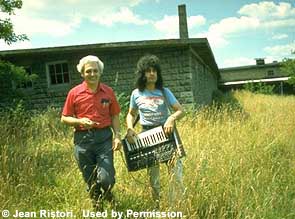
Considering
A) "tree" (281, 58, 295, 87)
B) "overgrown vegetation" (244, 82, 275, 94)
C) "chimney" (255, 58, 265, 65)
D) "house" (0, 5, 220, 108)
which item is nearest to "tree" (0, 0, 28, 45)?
"house" (0, 5, 220, 108)

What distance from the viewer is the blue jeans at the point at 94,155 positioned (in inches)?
140

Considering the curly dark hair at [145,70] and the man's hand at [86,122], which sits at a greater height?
the curly dark hair at [145,70]

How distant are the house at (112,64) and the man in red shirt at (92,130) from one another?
Answer: 8.48 metres

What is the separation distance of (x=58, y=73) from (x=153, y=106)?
35.4 ft

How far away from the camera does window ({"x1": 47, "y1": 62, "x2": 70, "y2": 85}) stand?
1406cm

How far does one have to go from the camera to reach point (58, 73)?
14.1 metres

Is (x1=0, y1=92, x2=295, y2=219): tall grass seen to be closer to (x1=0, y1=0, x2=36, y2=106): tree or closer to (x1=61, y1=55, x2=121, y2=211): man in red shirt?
(x1=61, y1=55, x2=121, y2=211): man in red shirt

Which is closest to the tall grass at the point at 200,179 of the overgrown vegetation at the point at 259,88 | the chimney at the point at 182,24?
Result: the chimney at the point at 182,24

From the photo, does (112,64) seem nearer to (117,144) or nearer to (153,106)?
(153,106)

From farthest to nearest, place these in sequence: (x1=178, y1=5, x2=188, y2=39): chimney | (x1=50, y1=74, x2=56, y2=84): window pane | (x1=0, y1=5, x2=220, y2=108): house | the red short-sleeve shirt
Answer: (x1=178, y1=5, x2=188, y2=39): chimney, (x1=50, y1=74, x2=56, y2=84): window pane, (x1=0, y1=5, x2=220, y2=108): house, the red short-sleeve shirt

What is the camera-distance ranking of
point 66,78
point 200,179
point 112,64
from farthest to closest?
point 66,78 → point 112,64 → point 200,179

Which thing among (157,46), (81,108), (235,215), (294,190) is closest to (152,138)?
(81,108)

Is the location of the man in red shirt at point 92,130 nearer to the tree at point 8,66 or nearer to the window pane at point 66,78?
the tree at point 8,66

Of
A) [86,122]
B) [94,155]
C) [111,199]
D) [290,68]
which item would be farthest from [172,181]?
[290,68]
